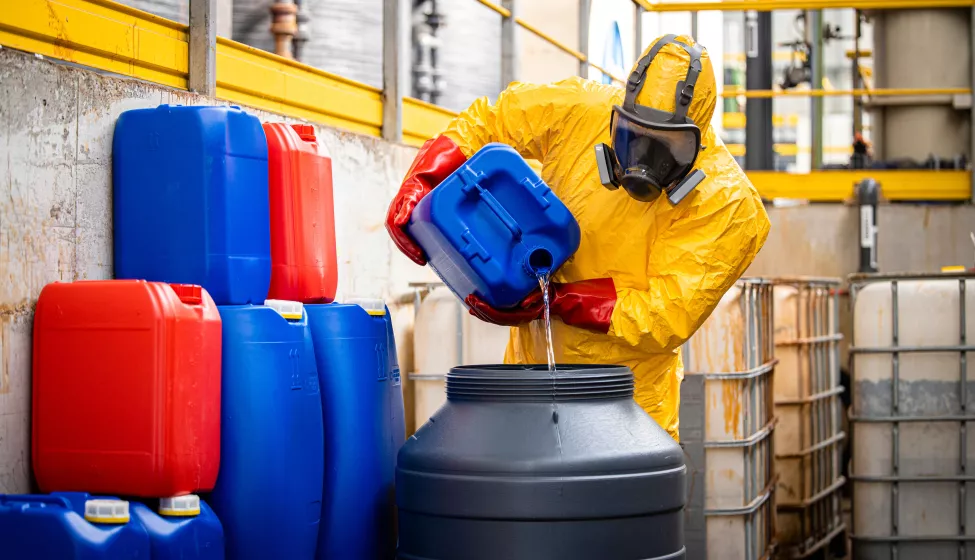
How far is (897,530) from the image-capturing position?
5633mm

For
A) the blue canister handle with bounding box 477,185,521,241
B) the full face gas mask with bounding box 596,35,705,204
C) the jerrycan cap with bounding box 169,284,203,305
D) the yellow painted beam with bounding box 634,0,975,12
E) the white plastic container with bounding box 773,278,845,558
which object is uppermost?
the yellow painted beam with bounding box 634,0,975,12

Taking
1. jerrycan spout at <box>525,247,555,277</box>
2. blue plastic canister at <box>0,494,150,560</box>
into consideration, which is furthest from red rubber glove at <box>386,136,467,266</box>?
blue plastic canister at <box>0,494,150,560</box>

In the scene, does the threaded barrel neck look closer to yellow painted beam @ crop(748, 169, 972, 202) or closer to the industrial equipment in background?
the industrial equipment in background

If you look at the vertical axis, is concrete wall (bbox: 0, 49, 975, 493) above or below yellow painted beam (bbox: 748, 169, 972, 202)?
below

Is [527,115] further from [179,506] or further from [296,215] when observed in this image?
[179,506]

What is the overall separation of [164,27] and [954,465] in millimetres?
4017

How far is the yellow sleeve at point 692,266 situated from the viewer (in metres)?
3.35

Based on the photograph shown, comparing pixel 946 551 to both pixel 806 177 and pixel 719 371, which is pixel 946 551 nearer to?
pixel 719 371

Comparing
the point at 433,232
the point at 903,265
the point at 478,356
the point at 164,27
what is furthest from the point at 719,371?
the point at 903,265

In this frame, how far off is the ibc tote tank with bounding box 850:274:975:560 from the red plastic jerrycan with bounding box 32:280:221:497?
12.3 feet

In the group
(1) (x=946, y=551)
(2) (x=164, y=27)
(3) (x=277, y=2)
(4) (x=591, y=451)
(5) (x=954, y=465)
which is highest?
(3) (x=277, y=2)

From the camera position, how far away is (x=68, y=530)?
234 centimetres

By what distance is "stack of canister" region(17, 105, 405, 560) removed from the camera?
261 centimetres

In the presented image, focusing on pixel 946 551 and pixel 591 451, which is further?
pixel 946 551
